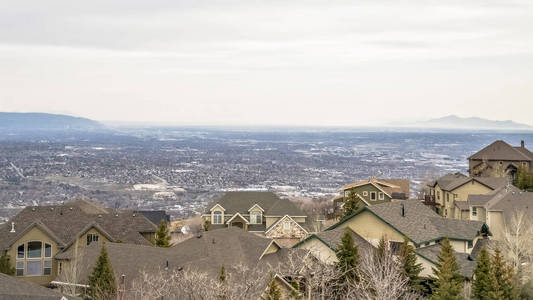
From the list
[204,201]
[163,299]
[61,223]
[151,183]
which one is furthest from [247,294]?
[151,183]

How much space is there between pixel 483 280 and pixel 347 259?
6.77m

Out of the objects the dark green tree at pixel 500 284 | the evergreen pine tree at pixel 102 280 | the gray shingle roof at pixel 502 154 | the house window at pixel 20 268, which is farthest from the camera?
the gray shingle roof at pixel 502 154

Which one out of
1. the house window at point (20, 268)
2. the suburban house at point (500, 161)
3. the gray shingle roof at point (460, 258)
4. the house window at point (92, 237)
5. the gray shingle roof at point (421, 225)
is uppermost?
the suburban house at point (500, 161)

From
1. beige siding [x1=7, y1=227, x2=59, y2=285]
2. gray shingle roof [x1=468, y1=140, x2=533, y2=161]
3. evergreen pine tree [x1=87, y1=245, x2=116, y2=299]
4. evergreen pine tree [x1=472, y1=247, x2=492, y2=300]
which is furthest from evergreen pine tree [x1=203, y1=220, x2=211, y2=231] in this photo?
gray shingle roof [x1=468, y1=140, x2=533, y2=161]

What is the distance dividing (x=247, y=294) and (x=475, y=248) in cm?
2044

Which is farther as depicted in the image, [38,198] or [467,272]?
[38,198]

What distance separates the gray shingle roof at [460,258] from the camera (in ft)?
119

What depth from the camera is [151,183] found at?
19688 centimetres

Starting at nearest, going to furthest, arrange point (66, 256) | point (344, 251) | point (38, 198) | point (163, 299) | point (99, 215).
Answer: point (163, 299)
point (344, 251)
point (66, 256)
point (99, 215)
point (38, 198)

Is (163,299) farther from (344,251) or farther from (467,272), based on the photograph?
(467,272)

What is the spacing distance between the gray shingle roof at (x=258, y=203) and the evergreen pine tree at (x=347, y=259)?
2584 centimetres

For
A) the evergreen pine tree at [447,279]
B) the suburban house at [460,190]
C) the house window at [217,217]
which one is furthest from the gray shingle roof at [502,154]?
the evergreen pine tree at [447,279]

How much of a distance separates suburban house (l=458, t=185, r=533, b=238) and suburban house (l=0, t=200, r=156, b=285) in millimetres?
26618

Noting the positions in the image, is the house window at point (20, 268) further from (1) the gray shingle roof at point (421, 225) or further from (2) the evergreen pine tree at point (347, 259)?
(2) the evergreen pine tree at point (347, 259)
